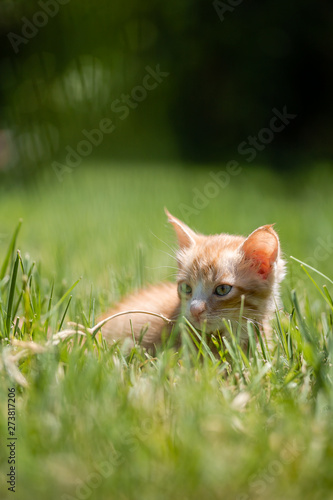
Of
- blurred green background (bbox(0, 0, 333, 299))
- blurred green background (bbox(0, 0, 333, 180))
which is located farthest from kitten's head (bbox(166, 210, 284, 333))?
blurred green background (bbox(0, 0, 333, 180))

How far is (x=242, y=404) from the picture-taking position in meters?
0.96

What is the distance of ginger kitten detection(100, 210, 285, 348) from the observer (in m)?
1.37

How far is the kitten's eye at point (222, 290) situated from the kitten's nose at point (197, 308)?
0.21 ft

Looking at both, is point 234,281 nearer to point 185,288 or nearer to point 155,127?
point 185,288

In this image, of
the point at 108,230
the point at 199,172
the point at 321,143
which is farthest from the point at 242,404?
the point at 321,143

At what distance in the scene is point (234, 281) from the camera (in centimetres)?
140

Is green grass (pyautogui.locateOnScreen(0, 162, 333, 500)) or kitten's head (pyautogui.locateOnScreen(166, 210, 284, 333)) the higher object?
kitten's head (pyautogui.locateOnScreen(166, 210, 284, 333))

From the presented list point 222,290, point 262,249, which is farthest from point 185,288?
point 262,249

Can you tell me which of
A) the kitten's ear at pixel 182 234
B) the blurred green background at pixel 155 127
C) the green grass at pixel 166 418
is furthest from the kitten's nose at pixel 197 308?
the blurred green background at pixel 155 127

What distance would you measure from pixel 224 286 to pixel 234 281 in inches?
1.1

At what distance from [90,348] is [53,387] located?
196 millimetres

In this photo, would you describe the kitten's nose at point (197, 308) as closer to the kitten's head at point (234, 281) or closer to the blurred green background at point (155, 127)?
the kitten's head at point (234, 281)

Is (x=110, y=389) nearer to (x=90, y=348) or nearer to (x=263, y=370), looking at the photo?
(x=90, y=348)

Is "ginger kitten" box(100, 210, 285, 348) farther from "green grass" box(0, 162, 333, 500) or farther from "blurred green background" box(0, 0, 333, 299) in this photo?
"blurred green background" box(0, 0, 333, 299)
